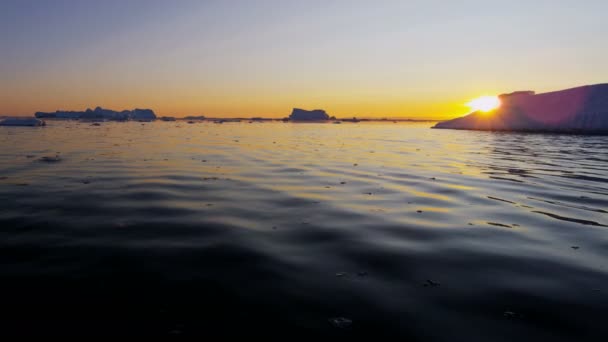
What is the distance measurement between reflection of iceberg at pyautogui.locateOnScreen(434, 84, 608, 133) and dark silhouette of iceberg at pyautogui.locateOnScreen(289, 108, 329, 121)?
311 ft

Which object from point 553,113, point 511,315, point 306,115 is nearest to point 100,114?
point 306,115

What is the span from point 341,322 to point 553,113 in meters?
83.8

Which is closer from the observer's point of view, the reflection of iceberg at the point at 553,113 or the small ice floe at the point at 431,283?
the small ice floe at the point at 431,283

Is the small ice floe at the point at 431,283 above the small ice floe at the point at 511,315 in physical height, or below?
below

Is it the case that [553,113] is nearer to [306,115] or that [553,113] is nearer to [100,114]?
[306,115]

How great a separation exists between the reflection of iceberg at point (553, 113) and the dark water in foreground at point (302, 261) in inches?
2662

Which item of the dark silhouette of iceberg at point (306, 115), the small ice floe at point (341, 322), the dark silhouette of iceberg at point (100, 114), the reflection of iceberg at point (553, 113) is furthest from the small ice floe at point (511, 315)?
the dark silhouette of iceberg at point (306, 115)

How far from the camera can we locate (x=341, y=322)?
11.2 feet

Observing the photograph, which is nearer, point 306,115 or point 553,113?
point 553,113

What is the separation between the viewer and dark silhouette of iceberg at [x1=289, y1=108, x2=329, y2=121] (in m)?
164

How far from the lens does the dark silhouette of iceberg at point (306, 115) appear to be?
164 meters

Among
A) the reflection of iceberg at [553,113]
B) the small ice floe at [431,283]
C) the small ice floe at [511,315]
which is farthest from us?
the reflection of iceberg at [553,113]

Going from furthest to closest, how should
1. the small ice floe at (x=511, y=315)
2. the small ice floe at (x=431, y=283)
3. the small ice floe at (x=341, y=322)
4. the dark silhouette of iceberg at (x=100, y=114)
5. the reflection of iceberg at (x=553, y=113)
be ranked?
the dark silhouette of iceberg at (x=100, y=114) < the reflection of iceberg at (x=553, y=113) < the small ice floe at (x=431, y=283) < the small ice floe at (x=511, y=315) < the small ice floe at (x=341, y=322)

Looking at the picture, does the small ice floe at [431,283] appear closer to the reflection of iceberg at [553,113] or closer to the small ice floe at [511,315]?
the small ice floe at [511,315]
